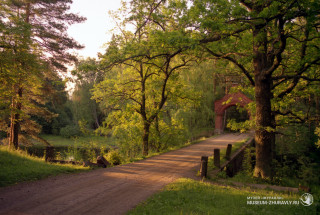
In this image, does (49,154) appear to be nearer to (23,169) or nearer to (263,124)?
(23,169)

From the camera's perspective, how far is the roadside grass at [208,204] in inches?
224

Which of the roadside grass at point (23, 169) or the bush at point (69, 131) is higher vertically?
the roadside grass at point (23, 169)

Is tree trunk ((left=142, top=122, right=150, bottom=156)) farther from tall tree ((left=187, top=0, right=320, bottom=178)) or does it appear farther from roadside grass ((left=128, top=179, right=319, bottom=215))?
roadside grass ((left=128, top=179, right=319, bottom=215))

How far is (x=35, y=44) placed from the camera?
13.4m

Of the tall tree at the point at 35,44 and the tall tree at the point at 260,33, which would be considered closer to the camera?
the tall tree at the point at 260,33

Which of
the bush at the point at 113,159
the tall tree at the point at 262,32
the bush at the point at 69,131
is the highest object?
the tall tree at the point at 262,32

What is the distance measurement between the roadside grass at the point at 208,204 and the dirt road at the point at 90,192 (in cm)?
57

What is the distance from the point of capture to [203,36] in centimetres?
952

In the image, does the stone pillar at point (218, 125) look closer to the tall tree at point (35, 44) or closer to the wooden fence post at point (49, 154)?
the tall tree at point (35, 44)

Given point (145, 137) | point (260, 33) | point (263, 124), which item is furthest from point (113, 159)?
point (260, 33)

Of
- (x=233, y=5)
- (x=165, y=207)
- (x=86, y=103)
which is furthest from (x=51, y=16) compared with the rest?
(x=86, y=103)

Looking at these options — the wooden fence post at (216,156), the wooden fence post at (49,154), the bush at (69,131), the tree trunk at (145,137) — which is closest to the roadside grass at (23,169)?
the wooden fence post at (49,154)

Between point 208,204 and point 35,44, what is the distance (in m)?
13.1

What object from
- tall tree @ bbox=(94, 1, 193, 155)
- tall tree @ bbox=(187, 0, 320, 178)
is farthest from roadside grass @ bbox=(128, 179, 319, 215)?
tall tree @ bbox=(94, 1, 193, 155)
